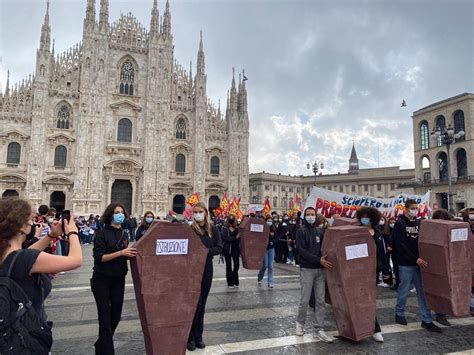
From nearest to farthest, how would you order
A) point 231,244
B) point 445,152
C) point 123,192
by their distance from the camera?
point 231,244, point 123,192, point 445,152

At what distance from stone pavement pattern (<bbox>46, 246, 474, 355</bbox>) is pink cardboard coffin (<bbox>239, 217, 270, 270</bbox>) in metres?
0.80

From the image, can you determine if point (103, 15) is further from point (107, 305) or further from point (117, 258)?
point (107, 305)

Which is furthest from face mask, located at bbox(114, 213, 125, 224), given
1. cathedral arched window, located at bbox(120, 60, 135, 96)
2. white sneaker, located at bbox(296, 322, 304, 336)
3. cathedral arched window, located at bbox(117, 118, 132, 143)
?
cathedral arched window, located at bbox(120, 60, 135, 96)

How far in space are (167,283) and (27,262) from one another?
1.88 meters

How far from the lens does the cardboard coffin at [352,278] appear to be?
4523 millimetres

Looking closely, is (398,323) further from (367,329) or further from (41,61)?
(41,61)

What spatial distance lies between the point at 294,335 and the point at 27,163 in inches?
1247

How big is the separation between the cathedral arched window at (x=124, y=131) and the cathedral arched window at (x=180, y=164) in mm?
5187

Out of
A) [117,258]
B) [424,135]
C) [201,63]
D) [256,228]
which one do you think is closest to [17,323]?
[117,258]

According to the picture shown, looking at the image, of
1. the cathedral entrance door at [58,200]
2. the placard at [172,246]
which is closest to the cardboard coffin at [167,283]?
the placard at [172,246]

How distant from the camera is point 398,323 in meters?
5.49

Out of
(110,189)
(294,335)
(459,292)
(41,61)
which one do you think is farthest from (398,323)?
(41,61)

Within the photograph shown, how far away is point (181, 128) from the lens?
117 ft

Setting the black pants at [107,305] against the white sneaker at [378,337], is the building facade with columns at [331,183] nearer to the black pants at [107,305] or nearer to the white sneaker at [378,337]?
the white sneaker at [378,337]
